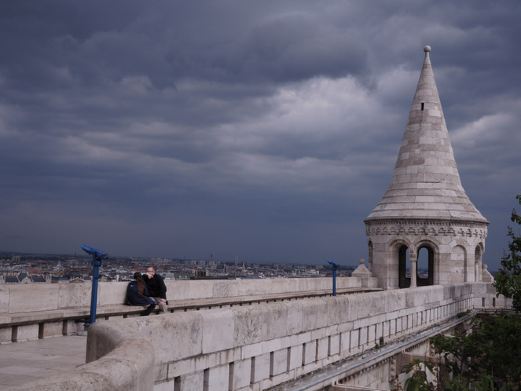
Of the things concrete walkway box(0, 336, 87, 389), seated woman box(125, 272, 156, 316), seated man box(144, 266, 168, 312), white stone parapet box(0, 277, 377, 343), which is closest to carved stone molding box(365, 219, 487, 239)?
white stone parapet box(0, 277, 377, 343)

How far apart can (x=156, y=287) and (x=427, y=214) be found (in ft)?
44.2

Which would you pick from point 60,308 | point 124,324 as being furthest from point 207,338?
point 60,308

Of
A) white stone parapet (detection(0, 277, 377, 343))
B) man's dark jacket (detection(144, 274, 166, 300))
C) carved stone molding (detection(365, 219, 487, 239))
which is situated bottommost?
white stone parapet (detection(0, 277, 377, 343))

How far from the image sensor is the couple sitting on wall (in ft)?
33.4

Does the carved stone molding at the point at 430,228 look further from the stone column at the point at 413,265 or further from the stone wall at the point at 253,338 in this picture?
the stone wall at the point at 253,338

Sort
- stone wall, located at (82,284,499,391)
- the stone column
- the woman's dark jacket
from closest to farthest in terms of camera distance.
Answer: stone wall, located at (82,284,499,391) < the woman's dark jacket < the stone column

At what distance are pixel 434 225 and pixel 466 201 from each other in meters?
2.06

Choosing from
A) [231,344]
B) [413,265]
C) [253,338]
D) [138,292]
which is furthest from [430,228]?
[231,344]

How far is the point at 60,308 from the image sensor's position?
365 inches

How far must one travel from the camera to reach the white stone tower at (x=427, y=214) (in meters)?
21.6

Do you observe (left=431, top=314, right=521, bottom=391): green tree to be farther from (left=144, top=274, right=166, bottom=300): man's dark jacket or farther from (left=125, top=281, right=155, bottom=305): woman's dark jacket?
(left=125, top=281, right=155, bottom=305): woman's dark jacket

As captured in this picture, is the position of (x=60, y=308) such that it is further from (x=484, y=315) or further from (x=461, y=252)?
(x=461, y=252)

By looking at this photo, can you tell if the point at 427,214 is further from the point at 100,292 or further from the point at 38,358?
the point at 38,358

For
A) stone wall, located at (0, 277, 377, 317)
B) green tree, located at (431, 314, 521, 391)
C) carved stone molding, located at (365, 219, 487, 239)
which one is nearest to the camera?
stone wall, located at (0, 277, 377, 317)
